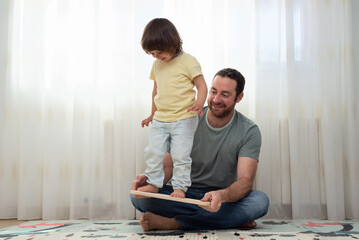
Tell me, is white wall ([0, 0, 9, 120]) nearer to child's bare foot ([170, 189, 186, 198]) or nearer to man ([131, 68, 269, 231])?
man ([131, 68, 269, 231])

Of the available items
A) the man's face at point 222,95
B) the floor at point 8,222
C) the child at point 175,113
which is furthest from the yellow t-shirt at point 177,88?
the floor at point 8,222

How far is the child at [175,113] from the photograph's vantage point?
1.48m

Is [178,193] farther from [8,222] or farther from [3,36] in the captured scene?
[3,36]

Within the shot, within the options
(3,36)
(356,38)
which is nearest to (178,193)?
(356,38)

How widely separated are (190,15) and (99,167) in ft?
3.57

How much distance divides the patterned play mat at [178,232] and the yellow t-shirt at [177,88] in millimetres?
529

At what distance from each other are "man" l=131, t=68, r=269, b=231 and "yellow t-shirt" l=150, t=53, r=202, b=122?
300 millimetres

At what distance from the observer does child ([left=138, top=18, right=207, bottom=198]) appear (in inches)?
58.3

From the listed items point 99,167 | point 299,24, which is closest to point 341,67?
point 299,24

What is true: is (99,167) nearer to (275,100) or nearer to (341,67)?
(275,100)

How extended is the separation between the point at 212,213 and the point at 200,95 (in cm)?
57

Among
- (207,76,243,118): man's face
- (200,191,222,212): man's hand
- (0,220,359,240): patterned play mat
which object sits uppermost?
(207,76,243,118): man's face

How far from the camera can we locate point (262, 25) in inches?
82.0

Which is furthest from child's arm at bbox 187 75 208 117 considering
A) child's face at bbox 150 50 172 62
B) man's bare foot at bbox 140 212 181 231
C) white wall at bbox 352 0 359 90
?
white wall at bbox 352 0 359 90
